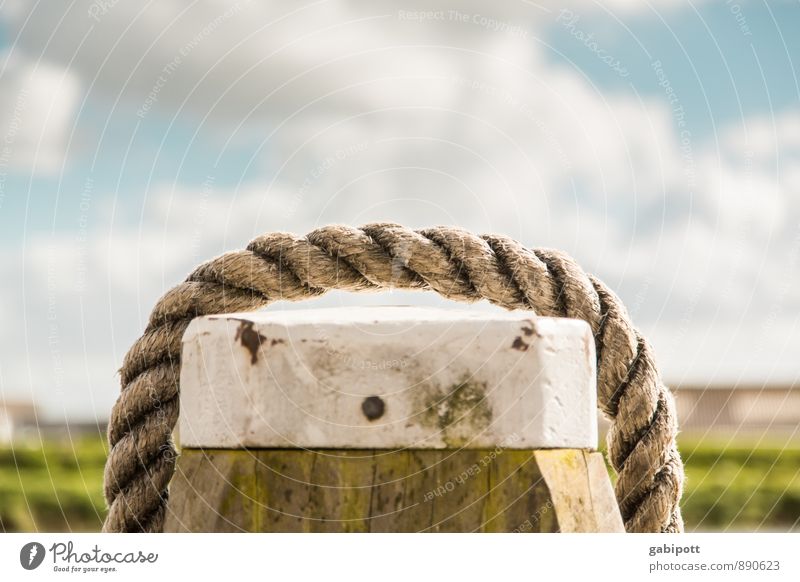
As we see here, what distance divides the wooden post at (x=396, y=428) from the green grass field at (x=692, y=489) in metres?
7.17

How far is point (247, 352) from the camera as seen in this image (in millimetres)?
1630

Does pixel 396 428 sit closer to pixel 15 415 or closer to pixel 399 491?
pixel 399 491

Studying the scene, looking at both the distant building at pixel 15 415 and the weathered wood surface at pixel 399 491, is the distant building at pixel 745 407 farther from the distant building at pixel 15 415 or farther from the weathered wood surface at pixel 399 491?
the weathered wood surface at pixel 399 491

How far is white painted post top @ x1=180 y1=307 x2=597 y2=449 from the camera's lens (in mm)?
1558

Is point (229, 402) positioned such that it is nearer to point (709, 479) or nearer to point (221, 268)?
point (221, 268)

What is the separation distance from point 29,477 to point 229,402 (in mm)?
8758

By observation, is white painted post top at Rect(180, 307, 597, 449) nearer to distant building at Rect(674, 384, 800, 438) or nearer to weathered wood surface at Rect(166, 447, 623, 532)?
weathered wood surface at Rect(166, 447, 623, 532)

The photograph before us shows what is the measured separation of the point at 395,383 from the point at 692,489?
324 inches

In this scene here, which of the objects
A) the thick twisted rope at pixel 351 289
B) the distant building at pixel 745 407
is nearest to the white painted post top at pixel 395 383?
the thick twisted rope at pixel 351 289

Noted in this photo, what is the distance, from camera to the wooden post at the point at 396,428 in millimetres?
1558

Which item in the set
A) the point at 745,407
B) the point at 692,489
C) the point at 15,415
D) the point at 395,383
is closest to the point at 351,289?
the point at 395,383

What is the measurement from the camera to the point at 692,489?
9047 millimetres

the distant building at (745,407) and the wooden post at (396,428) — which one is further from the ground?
the wooden post at (396,428)
